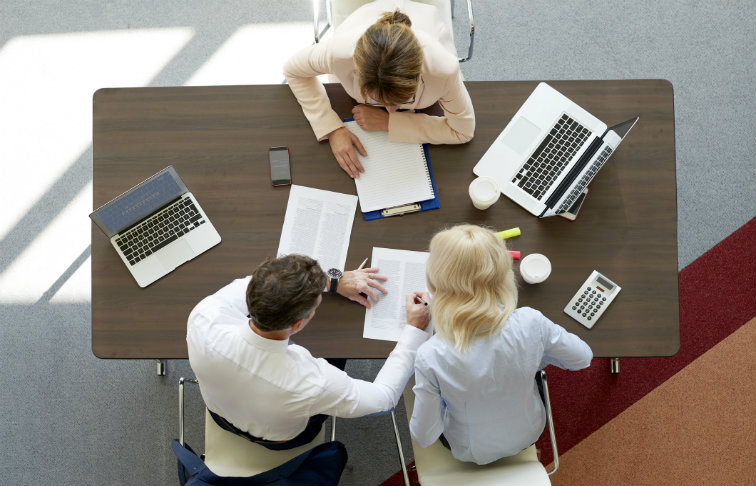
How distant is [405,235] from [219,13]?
1764 mm

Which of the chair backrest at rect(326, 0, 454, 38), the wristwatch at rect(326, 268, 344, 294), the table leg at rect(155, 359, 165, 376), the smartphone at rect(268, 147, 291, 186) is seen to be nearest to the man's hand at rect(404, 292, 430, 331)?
the wristwatch at rect(326, 268, 344, 294)

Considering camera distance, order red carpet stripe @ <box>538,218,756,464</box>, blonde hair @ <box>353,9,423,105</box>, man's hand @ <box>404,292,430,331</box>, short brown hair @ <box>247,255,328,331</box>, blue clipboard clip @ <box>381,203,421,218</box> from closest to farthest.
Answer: short brown hair @ <box>247,255,328,331</box> → blonde hair @ <box>353,9,423,105</box> → man's hand @ <box>404,292,430,331</box> → blue clipboard clip @ <box>381,203,421,218</box> → red carpet stripe @ <box>538,218,756,464</box>

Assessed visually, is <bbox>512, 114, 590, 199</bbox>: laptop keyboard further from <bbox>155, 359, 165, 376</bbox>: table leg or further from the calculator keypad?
<bbox>155, 359, 165, 376</bbox>: table leg

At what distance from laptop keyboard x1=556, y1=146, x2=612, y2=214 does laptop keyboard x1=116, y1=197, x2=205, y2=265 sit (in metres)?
1.15

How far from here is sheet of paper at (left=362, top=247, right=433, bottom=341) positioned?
5.90 ft

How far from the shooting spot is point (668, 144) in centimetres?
192

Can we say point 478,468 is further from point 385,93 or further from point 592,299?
point 385,93

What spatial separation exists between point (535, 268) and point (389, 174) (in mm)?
550

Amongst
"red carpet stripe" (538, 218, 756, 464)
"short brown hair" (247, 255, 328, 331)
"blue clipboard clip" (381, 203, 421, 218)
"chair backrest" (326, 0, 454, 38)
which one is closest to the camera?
"short brown hair" (247, 255, 328, 331)

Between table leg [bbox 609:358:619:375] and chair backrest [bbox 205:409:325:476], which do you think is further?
table leg [bbox 609:358:619:375]

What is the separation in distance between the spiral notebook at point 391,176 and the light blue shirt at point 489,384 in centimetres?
48

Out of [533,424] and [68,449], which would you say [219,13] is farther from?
[533,424]

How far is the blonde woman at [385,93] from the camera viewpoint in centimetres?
179

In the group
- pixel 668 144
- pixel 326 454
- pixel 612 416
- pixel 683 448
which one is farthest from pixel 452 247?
pixel 683 448
